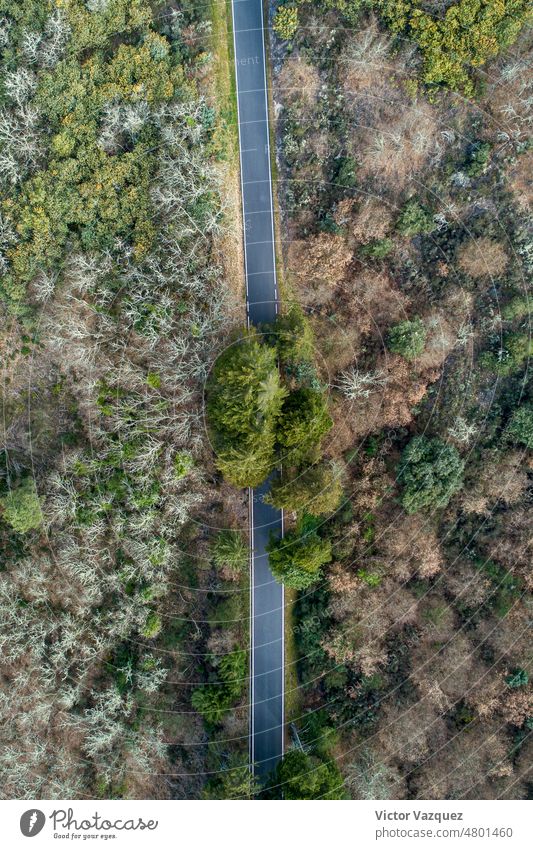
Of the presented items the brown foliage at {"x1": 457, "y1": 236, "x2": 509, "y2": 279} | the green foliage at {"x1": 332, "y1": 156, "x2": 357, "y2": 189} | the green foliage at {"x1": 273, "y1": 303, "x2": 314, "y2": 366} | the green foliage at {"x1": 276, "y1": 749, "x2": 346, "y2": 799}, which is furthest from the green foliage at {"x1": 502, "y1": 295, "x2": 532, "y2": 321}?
the green foliage at {"x1": 276, "y1": 749, "x2": 346, "y2": 799}

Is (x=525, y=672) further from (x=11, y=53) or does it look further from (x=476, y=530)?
(x=11, y=53)

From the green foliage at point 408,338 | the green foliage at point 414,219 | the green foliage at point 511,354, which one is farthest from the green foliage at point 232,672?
the green foliage at point 414,219

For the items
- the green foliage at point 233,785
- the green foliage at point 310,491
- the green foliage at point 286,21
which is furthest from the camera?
the green foliage at point 286,21

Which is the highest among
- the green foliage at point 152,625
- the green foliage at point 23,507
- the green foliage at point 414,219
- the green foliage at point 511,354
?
the green foliage at point 414,219

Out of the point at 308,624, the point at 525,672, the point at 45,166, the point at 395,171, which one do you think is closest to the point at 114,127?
the point at 45,166

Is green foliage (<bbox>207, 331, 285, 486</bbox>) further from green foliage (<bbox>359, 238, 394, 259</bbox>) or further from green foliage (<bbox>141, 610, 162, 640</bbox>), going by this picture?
green foliage (<bbox>141, 610, 162, 640</bbox>)

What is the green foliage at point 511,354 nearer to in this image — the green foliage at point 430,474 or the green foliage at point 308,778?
the green foliage at point 430,474

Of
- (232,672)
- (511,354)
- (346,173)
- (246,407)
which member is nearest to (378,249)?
(346,173)
